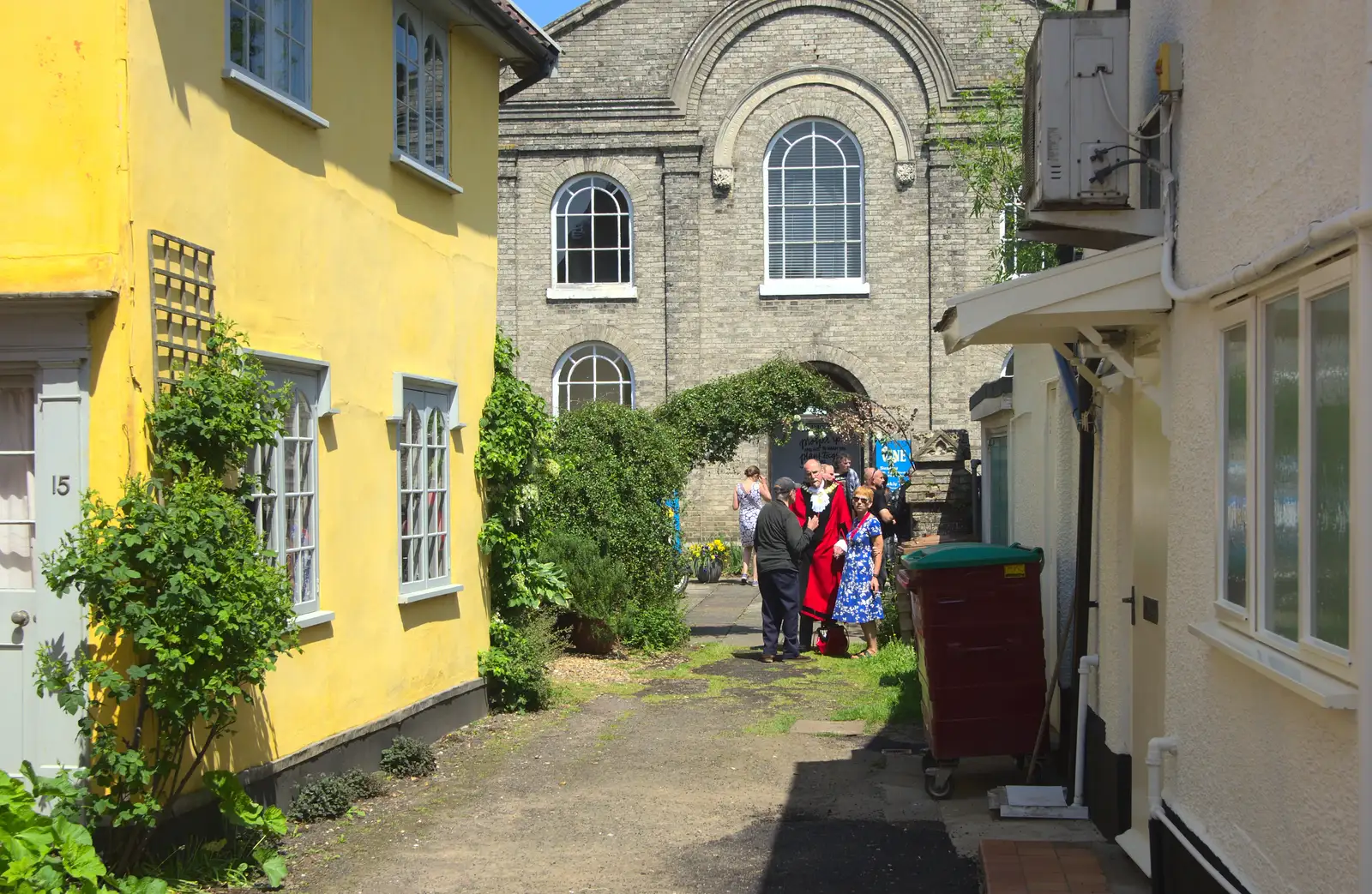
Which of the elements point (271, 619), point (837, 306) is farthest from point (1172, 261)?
point (837, 306)

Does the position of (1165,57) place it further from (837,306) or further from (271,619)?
(837,306)

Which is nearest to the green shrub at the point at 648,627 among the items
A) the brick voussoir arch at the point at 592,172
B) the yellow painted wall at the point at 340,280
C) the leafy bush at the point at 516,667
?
the leafy bush at the point at 516,667

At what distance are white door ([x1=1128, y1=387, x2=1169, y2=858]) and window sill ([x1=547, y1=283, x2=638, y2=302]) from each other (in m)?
16.6

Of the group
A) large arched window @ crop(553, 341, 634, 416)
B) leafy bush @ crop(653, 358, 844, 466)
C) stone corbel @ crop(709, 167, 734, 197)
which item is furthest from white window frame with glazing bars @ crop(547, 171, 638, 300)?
leafy bush @ crop(653, 358, 844, 466)

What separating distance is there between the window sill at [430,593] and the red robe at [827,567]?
4941 mm

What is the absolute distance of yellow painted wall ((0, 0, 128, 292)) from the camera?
6.05 m

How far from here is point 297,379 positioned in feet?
25.8

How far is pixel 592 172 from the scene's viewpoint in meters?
23.0

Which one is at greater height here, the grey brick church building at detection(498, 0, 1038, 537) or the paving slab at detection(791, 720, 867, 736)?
the grey brick church building at detection(498, 0, 1038, 537)

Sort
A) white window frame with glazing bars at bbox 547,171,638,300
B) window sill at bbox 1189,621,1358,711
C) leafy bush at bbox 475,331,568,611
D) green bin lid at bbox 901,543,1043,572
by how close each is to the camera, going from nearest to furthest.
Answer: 1. window sill at bbox 1189,621,1358,711
2. green bin lid at bbox 901,543,1043,572
3. leafy bush at bbox 475,331,568,611
4. white window frame with glazing bars at bbox 547,171,638,300

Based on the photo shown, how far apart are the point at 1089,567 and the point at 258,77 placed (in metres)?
5.38

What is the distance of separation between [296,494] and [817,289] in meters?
15.7

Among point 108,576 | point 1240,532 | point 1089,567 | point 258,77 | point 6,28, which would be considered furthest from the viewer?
point 1089,567

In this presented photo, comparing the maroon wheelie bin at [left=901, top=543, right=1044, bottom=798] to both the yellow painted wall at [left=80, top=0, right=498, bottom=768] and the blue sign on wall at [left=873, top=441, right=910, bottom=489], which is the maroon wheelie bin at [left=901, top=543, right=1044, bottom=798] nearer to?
the yellow painted wall at [left=80, top=0, right=498, bottom=768]
